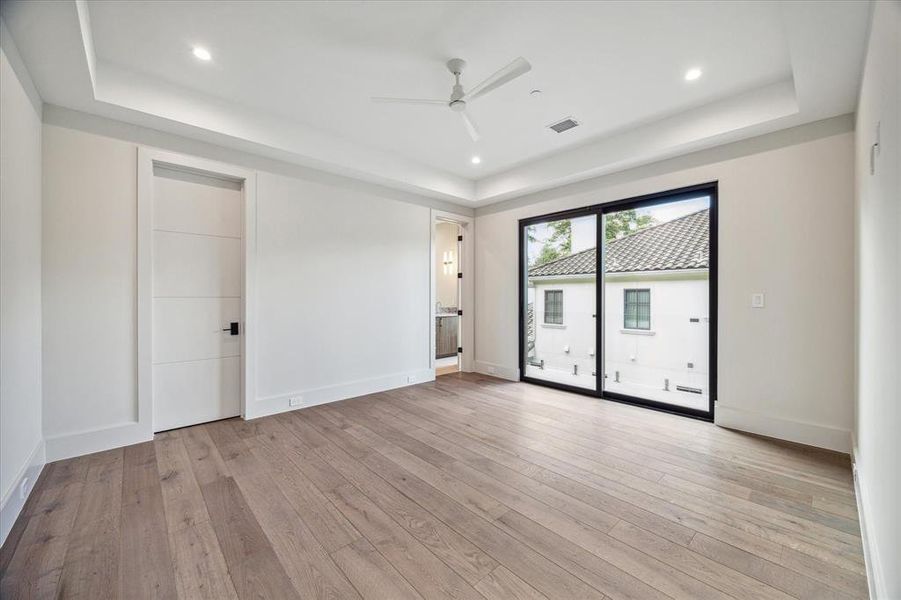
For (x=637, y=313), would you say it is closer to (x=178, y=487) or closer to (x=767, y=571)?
(x=767, y=571)

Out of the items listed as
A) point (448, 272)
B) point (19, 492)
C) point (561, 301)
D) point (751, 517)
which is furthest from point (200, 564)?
point (448, 272)

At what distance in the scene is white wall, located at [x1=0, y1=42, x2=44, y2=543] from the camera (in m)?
1.98

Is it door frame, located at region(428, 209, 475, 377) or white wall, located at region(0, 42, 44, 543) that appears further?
door frame, located at region(428, 209, 475, 377)

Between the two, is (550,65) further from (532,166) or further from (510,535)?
(510,535)

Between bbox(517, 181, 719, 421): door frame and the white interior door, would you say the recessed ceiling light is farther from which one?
bbox(517, 181, 719, 421): door frame

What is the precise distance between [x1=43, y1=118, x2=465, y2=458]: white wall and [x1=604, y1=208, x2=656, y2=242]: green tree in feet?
8.20

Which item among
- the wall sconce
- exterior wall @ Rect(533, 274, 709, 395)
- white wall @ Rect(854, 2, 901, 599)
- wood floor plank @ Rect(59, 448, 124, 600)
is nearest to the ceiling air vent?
exterior wall @ Rect(533, 274, 709, 395)

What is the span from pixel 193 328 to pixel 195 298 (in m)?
0.30

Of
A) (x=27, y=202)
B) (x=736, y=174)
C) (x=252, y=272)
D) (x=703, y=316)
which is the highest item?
(x=736, y=174)

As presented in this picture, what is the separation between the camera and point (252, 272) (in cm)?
374

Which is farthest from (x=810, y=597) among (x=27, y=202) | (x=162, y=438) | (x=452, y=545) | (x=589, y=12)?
(x=27, y=202)

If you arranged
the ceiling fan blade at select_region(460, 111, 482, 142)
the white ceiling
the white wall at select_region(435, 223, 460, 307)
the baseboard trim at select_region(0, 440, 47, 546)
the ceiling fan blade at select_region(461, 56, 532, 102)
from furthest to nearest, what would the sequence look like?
the white wall at select_region(435, 223, 460, 307) < the ceiling fan blade at select_region(460, 111, 482, 142) < the ceiling fan blade at select_region(461, 56, 532, 102) < the white ceiling < the baseboard trim at select_region(0, 440, 47, 546)

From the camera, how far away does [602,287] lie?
4535 millimetres

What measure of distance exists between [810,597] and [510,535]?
1283 mm
